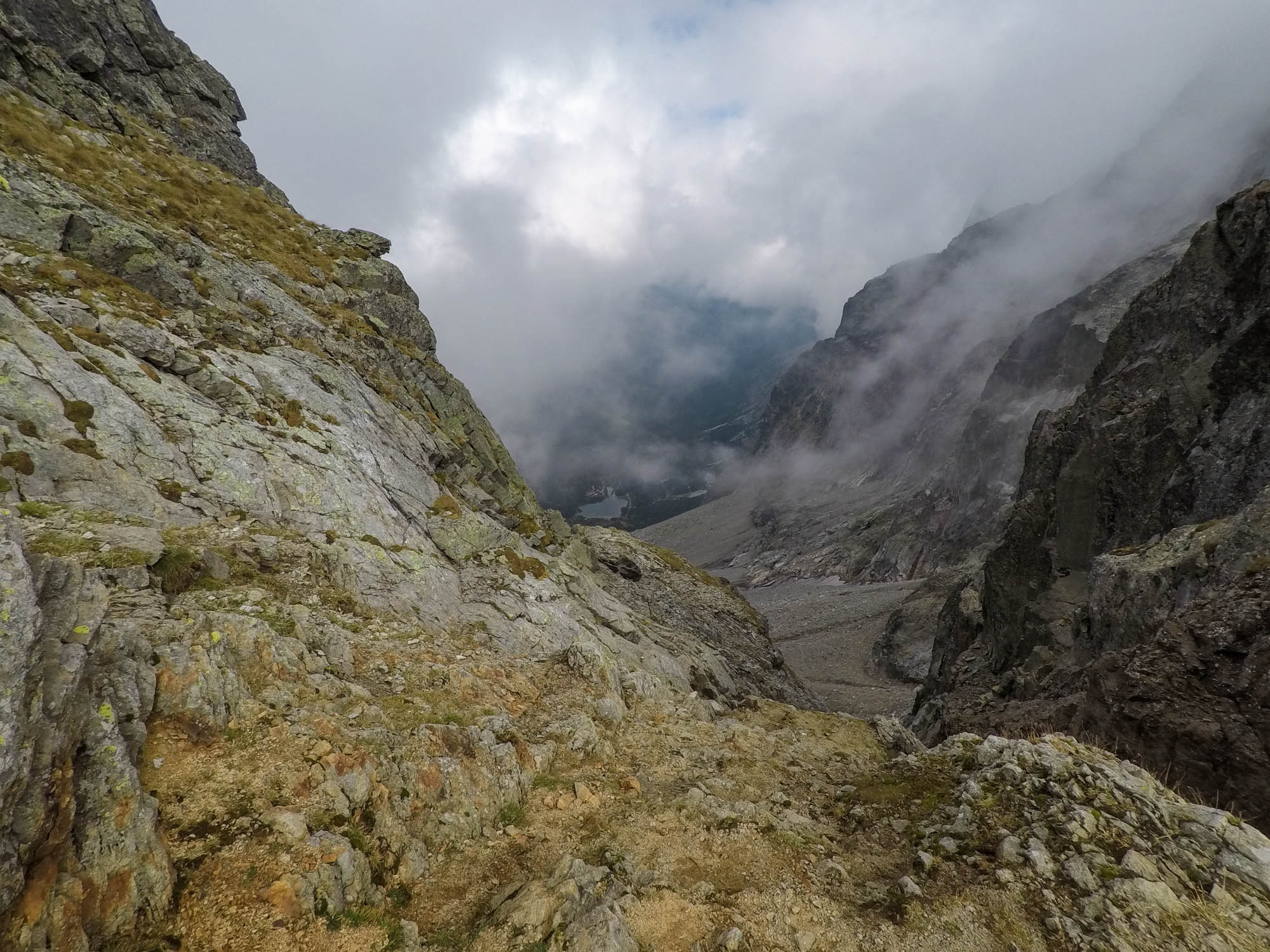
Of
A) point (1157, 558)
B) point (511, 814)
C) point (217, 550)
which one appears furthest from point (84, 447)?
point (1157, 558)

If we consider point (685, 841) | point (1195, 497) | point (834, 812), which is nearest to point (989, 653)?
point (1195, 497)

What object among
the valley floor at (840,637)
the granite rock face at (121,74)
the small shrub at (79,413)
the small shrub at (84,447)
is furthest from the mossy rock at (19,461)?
the valley floor at (840,637)

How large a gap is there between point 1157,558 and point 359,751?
40.4 metres

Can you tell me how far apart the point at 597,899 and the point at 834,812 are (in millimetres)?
6438

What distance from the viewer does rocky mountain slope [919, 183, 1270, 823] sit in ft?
60.0

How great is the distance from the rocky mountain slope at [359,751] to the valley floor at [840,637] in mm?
68028

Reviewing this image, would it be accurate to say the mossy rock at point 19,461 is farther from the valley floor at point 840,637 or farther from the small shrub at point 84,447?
the valley floor at point 840,637

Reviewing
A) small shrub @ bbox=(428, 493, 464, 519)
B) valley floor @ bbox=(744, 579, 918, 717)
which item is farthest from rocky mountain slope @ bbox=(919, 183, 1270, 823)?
small shrub @ bbox=(428, 493, 464, 519)

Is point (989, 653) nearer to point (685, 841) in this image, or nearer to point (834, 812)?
point (834, 812)

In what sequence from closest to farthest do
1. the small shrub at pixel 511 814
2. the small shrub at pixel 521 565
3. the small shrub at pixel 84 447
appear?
the small shrub at pixel 511 814 < the small shrub at pixel 84 447 < the small shrub at pixel 521 565

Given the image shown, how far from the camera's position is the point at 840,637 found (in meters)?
121

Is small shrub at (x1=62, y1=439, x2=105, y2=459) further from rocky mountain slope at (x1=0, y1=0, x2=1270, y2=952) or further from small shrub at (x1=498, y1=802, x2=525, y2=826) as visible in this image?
small shrub at (x1=498, y1=802, x2=525, y2=826)

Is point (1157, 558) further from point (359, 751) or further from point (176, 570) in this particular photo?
point (176, 570)

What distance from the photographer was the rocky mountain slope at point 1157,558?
18281 mm
